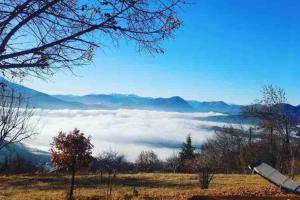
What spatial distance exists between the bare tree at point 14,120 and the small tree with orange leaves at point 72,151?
32.4 feet

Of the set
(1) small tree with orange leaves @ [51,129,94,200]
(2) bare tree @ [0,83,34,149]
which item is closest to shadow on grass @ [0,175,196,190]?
(1) small tree with orange leaves @ [51,129,94,200]

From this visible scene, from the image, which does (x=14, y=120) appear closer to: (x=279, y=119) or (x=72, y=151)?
(x=72, y=151)

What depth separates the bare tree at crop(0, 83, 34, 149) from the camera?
12758 millimetres

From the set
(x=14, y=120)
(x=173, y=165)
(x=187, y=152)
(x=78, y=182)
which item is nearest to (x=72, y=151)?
(x=78, y=182)

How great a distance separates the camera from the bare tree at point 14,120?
41.9 ft

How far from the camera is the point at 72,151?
943 inches

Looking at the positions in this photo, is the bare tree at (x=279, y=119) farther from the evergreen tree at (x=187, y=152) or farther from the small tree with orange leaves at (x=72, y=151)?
the evergreen tree at (x=187, y=152)

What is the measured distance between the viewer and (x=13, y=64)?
662 cm

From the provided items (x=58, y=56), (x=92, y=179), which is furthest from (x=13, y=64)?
(x=92, y=179)

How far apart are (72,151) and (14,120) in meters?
11.0

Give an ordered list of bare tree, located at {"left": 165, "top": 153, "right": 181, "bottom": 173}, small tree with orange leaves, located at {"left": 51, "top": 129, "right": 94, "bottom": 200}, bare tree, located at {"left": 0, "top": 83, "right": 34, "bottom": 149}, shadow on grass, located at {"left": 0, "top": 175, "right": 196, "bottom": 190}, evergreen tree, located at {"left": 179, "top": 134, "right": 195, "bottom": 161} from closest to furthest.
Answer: bare tree, located at {"left": 0, "top": 83, "right": 34, "bottom": 149}, small tree with orange leaves, located at {"left": 51, "top": 129, "right": 94, "bottom": 200}, shadow on grass, located at {"left": 0, "top": 175, "right": 196, "bottom": 190}, bare tree, located at {"left": 165, "top": 153, "right": 181, "bottom": 173}, evergreen tree, located at {"left": 179, "top": 134, "right": 195, "bottom": 161}

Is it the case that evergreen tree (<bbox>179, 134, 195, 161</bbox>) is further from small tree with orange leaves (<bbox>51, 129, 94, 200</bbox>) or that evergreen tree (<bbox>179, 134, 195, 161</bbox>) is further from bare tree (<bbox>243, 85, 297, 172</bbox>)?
small tree with orange leaves (<bbox>51, 129, 94, 200</bbox>)

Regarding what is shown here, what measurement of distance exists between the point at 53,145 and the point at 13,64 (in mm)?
18393

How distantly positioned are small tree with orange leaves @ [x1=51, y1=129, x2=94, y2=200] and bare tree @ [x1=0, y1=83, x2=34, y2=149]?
9.89m
